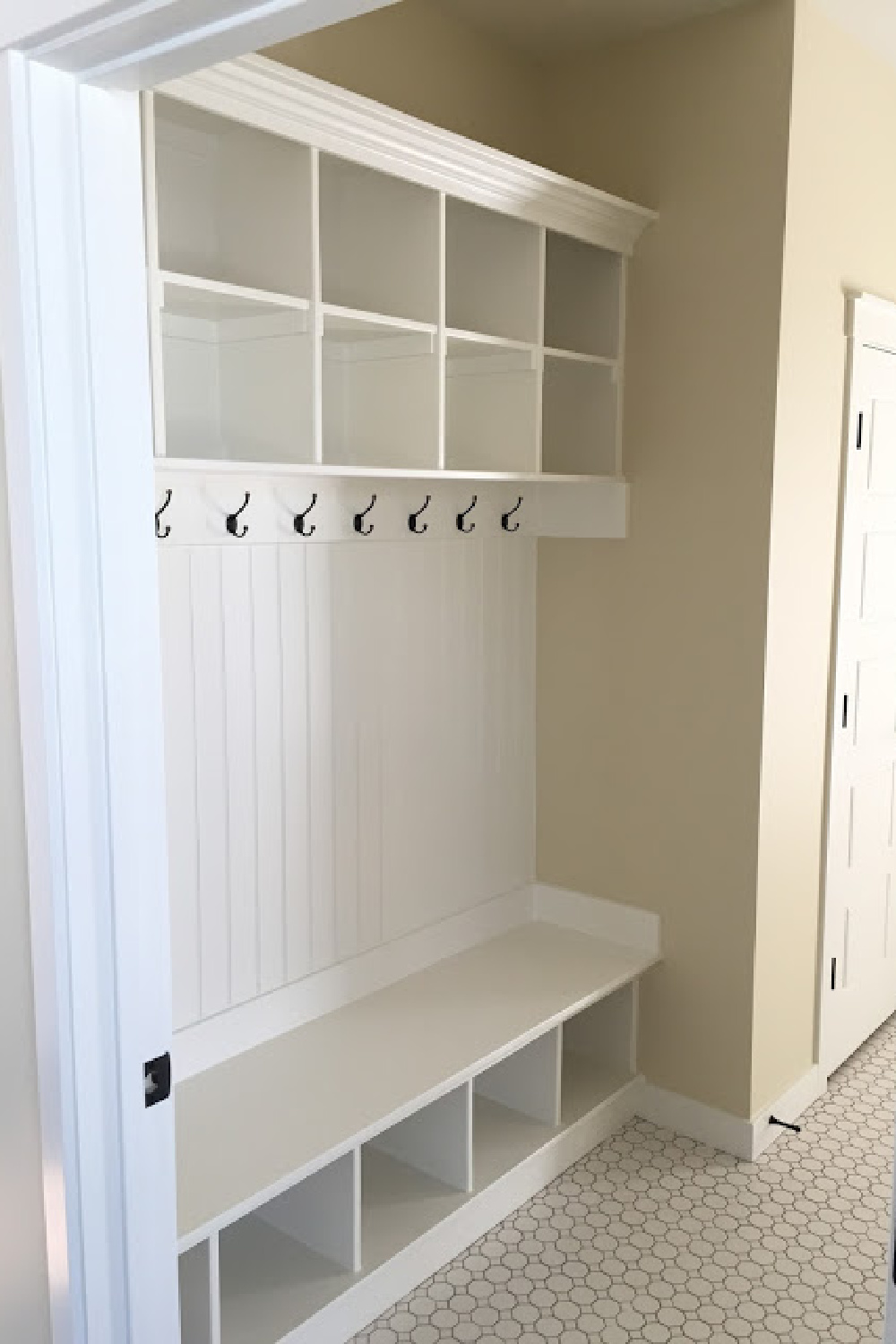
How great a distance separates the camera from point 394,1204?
2.57 meters

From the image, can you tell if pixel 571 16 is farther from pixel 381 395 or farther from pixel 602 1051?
pixel 602 1051

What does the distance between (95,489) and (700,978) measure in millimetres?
2226

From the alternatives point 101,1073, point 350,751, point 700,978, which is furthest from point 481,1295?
point 101,1073

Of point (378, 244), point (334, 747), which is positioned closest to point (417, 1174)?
point (334, 747)

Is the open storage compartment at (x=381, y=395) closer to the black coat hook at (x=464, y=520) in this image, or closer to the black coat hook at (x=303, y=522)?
the black coat hook at (x=303, y=522)

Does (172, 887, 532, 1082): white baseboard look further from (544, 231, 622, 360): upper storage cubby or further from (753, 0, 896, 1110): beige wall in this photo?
(544, 231, 622, 360): upper storage cubby

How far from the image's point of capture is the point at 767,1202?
279 centimetres

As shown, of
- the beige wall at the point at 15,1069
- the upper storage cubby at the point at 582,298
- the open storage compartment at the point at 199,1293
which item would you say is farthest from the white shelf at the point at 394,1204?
the upper storage cubby at the point at 582,298

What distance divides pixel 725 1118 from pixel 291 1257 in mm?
1194

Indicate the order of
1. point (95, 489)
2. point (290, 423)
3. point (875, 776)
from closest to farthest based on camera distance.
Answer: point (95, 489), point (290, 423), point (875, 776)

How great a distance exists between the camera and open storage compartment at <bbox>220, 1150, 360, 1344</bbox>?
2.23 meters

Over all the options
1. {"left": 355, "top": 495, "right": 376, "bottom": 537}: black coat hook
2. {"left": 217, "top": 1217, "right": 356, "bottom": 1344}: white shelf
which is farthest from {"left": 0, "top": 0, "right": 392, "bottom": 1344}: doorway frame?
{"left": 355, "top": 495, "right": 376, "bottom": 537}: black coat hook

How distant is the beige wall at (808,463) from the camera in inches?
109

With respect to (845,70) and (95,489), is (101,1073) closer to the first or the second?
(95,489)
